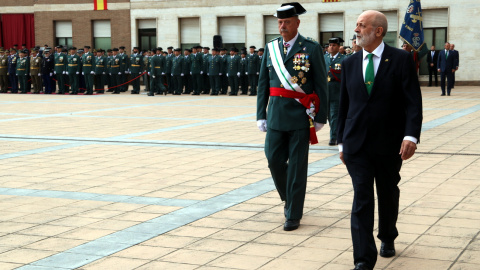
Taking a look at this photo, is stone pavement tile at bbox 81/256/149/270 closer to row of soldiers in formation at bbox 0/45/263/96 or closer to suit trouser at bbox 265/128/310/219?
suit trouser at bbox 265/128/310/219

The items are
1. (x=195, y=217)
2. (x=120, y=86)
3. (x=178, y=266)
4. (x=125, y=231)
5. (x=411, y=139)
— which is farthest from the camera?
(x=120, y=86)

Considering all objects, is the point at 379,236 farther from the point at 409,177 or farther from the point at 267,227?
the point at 409,177

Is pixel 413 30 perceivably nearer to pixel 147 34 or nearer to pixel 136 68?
pixel 136 68

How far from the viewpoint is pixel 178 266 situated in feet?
18.3

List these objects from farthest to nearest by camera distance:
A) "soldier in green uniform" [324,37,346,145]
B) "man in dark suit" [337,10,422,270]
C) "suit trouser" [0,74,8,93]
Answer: "suit trouser" [0,74,8,93] < "soldier in green uniform" [324,37,346,145] < "man in dark suit" [337,10,422,270]

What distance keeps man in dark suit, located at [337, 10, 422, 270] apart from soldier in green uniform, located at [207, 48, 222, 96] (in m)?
24.0

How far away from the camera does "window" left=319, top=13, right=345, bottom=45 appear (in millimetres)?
34625

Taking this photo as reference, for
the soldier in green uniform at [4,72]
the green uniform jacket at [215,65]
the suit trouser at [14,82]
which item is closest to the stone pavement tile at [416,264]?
the green uniform jacket at [215,65]

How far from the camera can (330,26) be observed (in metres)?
34.8

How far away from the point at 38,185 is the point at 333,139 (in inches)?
212

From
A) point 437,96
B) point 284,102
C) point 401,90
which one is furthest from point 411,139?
point 437,96

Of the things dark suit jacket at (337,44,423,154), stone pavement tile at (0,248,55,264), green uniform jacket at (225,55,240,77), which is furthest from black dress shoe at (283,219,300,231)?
green uniform jacket at (225,55,240,77)

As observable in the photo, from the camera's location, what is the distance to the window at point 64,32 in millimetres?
40656

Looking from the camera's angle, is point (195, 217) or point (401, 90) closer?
point (401, 90)
